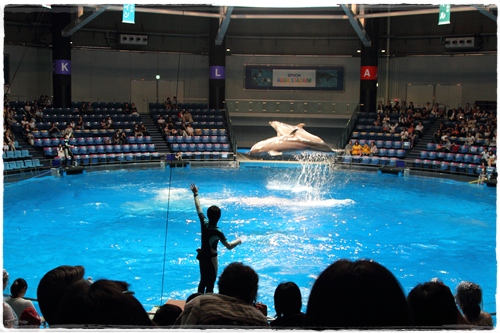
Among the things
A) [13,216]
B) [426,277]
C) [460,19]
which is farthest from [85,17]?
[460,19]

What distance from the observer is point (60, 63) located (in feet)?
75.1

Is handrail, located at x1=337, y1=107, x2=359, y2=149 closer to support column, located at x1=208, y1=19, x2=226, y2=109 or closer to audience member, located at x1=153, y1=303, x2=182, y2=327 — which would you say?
support column, located at x1=208, y1=19, x2=226, y2=109

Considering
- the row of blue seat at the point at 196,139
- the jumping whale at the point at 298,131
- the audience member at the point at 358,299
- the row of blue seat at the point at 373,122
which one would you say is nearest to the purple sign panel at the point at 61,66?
the row of blue seat at the point at 196,139

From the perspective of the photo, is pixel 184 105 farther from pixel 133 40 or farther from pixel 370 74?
pixel 370 74

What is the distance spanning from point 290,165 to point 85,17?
8983 mm

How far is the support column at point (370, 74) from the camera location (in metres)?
24.9

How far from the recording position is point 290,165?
70.2 ft

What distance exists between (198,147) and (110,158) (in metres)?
3.51

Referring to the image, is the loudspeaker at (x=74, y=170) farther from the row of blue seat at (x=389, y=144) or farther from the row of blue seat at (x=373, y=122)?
the row of blue seat at (x=373, y=122)

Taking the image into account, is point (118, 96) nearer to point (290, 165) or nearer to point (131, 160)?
point (131, 160)

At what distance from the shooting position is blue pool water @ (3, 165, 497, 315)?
318 inches

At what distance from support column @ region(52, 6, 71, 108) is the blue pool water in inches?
263

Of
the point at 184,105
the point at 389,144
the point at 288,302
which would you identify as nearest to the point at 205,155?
the point at 184,105

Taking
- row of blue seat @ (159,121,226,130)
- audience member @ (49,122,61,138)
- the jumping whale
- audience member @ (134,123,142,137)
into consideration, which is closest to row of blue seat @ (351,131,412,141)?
row of blue seat @ (159,121,226,130)
